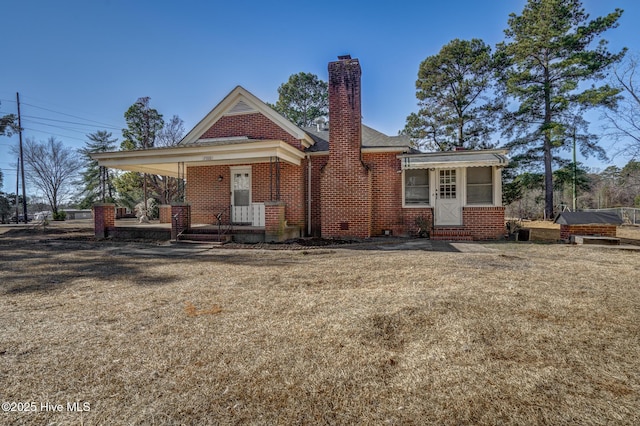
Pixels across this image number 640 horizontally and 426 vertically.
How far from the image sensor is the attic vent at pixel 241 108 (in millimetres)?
12377

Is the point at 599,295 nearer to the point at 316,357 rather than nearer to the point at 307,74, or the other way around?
the point at 316,357

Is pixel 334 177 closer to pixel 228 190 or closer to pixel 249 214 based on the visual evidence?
pixel 249 214

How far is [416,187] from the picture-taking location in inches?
455

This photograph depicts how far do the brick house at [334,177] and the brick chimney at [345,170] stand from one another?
1.4 inches

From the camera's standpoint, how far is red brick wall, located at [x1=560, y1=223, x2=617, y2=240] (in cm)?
909

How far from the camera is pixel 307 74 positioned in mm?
34656

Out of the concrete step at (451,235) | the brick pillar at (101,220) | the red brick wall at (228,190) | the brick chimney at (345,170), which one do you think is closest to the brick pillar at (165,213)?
the red brick wall at (228,190)

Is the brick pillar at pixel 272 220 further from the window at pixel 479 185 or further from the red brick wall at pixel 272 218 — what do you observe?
the window at pixel 479 185

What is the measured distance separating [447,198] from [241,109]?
9020mm

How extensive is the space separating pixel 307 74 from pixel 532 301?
35.6 m

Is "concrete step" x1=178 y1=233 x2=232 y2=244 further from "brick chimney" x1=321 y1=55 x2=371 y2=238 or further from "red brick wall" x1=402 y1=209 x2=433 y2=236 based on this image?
"red brick wall" x1=402 y1=209 x2=433 y2=236

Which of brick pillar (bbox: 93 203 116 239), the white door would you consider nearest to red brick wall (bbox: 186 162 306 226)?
the white door

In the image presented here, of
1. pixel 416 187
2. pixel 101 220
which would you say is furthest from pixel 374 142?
pixel 101 220

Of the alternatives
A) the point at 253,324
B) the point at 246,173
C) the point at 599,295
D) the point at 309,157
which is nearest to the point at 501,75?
the point at 309,157
